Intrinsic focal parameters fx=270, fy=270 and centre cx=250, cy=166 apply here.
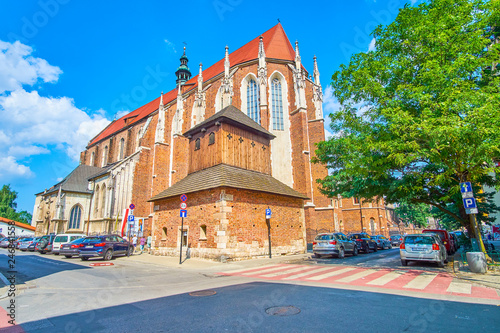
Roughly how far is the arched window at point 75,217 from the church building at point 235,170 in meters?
0.60

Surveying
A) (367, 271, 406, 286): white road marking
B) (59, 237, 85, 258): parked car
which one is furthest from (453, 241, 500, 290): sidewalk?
(59, 237, 85, 258): parked car

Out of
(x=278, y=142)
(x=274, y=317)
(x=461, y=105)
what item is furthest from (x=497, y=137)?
(x=278, y=142)

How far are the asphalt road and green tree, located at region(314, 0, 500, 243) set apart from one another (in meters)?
5.51

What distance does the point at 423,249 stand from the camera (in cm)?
1161

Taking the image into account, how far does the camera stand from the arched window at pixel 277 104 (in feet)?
89.0

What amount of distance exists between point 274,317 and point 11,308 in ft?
16.0

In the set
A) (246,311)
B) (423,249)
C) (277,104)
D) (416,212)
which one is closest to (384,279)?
(423,249)

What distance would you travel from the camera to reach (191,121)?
107 feet

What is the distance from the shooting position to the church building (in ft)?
49.6

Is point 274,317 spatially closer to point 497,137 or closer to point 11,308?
point 11,308

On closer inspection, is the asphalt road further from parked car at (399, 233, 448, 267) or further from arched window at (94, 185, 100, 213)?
arched window at (94, 185, 100, 213)

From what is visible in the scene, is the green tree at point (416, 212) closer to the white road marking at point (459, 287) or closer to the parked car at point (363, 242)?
the parked car at point (363, 242)

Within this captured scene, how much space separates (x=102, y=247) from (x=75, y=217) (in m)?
25.7

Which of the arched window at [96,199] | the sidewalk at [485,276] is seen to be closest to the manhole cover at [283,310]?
the sidewalk at [485,276]
